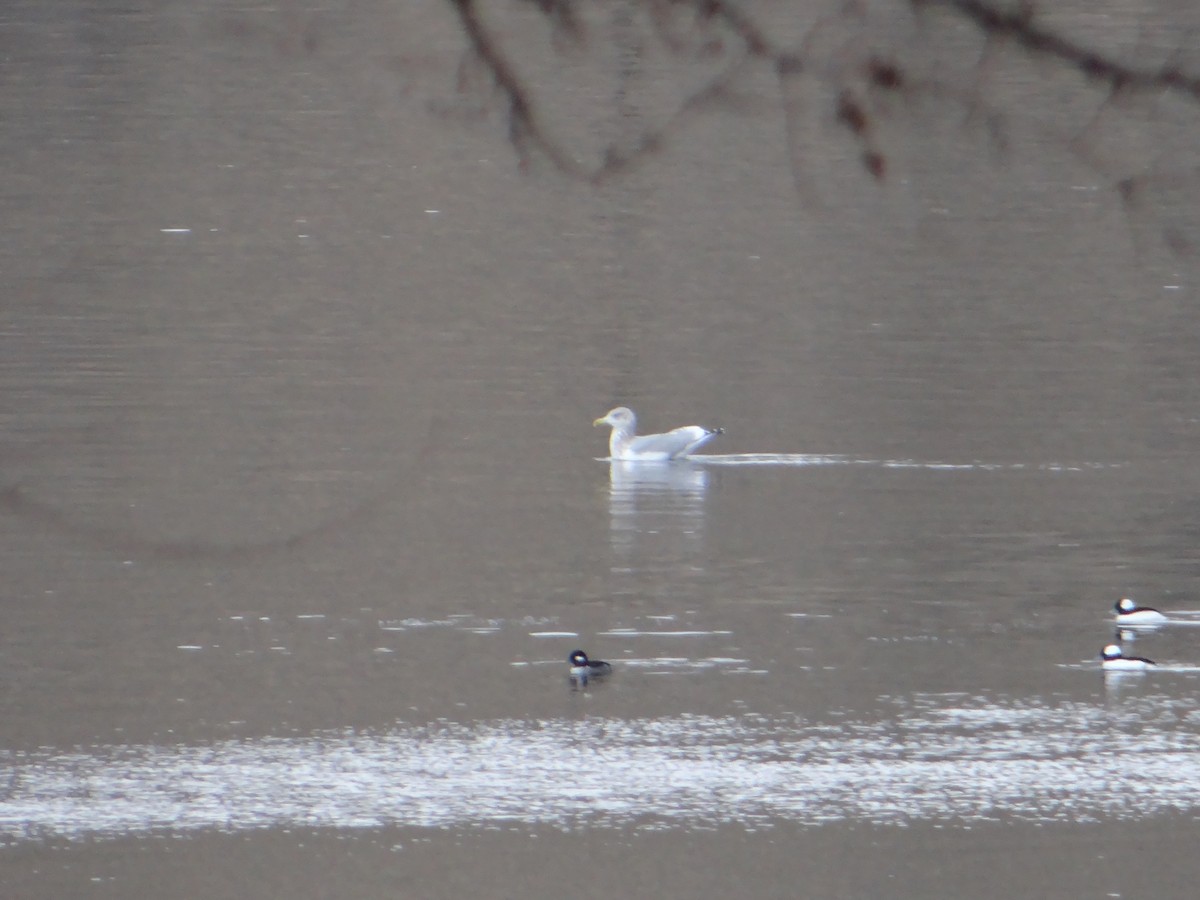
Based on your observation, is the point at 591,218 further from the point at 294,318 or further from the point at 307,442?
the point at 307,442

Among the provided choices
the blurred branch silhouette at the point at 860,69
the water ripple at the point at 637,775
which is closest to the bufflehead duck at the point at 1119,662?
the water ripple at the point at 637,775

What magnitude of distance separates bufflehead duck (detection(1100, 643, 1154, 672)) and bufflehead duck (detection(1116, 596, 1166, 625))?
1034mm

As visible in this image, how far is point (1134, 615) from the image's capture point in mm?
12570

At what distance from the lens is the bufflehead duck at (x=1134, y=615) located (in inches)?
494

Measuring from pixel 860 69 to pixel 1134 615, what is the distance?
8993 mm

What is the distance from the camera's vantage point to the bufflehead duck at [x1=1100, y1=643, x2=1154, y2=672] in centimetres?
1141

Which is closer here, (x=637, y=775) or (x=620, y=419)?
(x=637, y=775)

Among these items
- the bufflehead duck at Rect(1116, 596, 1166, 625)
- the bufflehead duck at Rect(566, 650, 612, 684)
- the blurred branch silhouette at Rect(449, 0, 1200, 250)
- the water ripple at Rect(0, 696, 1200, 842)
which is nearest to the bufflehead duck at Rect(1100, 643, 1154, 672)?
the water ripple at Rect(0, 696, 1200, 842)

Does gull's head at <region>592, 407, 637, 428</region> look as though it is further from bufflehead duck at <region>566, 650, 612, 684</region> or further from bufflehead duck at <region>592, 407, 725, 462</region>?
bufflehead duck at <region>566, 650, 612, 684</region>

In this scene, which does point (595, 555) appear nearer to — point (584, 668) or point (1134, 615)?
point (1134, 615)

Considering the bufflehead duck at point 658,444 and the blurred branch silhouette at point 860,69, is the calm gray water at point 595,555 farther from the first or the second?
the bufflehead duck at point 658,444

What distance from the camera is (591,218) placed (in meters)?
48.8

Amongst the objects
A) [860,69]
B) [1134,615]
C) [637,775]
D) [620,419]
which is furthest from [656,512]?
[860,69]

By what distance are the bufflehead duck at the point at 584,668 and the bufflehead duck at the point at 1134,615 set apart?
Result: 3.09 meters
